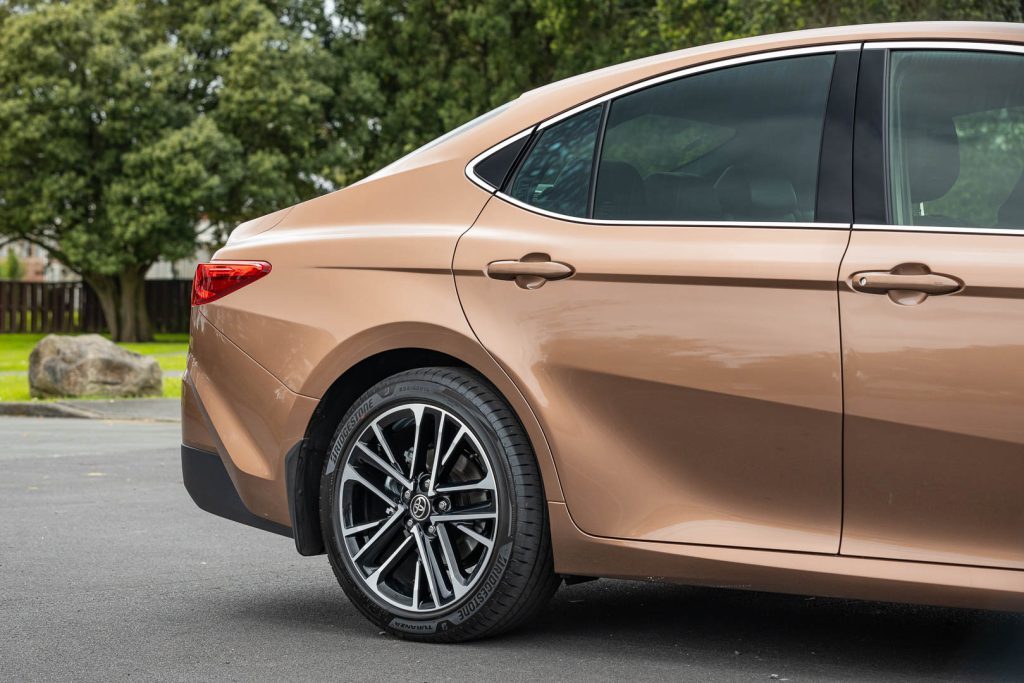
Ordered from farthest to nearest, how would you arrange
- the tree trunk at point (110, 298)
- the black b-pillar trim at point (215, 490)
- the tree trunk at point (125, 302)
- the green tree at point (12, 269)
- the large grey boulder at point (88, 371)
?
the green tree at point (12, 269) < the tree trunk at point (110, 298) < the tree trunk at point (125, 302) < the large grey boulder at point (88, 371) < the black b-pillar trim at point (215, 490)

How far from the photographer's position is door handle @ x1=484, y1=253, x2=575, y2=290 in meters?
4.27

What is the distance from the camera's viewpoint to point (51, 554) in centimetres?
621

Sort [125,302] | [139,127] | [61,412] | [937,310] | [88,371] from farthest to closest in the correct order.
Result: [125,302], [139,127], [88,371], [61,412], [937,310]

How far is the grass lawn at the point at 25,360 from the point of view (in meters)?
17.9

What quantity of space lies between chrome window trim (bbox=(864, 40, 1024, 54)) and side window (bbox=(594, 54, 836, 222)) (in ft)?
0.50

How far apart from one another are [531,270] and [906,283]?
1.12 meters

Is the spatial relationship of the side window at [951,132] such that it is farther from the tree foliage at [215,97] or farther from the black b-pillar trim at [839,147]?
the tree foliage at [215,97]

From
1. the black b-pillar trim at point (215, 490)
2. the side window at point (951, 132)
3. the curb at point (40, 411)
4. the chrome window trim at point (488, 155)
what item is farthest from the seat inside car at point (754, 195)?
the curb at point (40, 411)

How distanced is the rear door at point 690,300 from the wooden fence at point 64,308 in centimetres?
4449

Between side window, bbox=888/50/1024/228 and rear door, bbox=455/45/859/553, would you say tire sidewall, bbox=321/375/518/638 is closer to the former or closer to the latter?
rear door, bbox=455/45/859/553

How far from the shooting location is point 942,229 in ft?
12.5

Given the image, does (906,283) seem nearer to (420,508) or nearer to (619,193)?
(619,193)

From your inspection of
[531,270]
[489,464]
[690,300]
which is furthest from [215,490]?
[690,300]

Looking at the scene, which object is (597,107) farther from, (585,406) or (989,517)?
(989,517)
